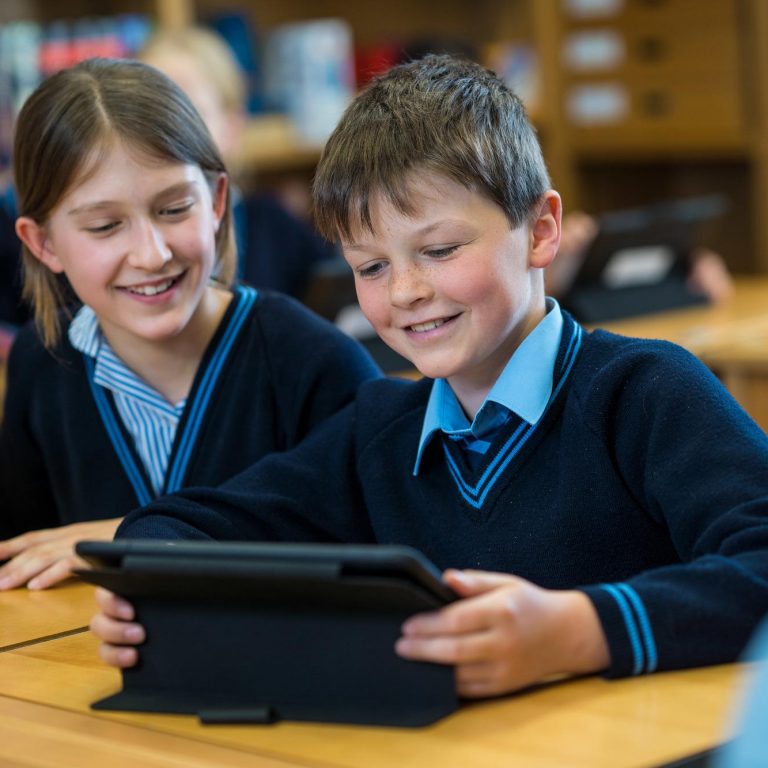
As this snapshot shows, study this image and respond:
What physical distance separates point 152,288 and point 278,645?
28.7 inches

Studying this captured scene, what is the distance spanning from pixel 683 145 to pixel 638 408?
8.82 feet

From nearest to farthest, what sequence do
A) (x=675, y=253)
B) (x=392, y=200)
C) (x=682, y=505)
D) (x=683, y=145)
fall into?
(x=682, y=505) → (x=392, y=200) → (x=675, y=253) → (x=683, y=145)

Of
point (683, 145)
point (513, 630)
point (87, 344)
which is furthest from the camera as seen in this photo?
point (683, 145)

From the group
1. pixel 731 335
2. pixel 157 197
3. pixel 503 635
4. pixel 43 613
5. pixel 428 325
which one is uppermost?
pixel 157 197

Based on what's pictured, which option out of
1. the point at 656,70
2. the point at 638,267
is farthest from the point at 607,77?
the point at 638,267

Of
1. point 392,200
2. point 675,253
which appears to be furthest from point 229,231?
point 675,253

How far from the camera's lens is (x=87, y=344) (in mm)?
1740

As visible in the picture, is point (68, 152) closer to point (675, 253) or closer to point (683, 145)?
point (675, 253)

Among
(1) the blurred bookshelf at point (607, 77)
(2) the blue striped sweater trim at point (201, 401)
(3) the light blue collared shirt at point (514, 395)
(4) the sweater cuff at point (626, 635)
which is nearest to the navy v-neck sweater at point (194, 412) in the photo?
(2) the blue striped sweater trim at point (201, 401)

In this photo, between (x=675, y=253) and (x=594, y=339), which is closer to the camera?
(x=594, y=339)

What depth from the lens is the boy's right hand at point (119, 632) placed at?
3.44 feet

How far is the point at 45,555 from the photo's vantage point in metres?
1.48

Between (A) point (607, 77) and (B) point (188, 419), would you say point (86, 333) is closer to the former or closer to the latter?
(B) point (188, 419)

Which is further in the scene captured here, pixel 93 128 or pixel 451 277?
pixel 93 128
